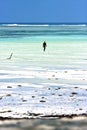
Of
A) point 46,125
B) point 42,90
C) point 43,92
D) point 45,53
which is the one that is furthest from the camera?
point 45,53

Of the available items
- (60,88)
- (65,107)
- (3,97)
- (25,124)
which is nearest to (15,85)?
(60,88)

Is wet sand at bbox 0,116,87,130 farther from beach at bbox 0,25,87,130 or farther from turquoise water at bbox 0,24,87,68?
turquoise water at bbox 0,24,87,68

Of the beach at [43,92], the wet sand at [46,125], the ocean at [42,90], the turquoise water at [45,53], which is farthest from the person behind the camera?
the turquoise water at [45,53]

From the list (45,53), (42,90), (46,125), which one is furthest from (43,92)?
(45,53)

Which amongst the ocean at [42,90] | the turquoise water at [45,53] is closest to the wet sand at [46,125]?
the ocean at [42,90]

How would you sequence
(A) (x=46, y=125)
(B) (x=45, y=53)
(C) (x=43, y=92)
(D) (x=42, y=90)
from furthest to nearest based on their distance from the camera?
(B) (x=45, y=53) → (D) (x=42, y=90) → (C) (x=43, y=92) → (A) (x=46, y=125)

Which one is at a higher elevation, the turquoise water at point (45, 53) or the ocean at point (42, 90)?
the turquoise water at point (45, 53)

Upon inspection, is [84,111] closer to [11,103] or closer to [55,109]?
[55,109]

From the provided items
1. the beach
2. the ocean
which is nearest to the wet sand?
the beach

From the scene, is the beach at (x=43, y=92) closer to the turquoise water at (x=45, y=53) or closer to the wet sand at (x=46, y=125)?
the wet sand at (x=46, y=125)

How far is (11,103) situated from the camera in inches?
533

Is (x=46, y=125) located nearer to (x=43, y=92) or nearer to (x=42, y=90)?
(x=43, y=92)

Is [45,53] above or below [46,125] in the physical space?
above

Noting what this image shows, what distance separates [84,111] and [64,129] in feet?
20.9
